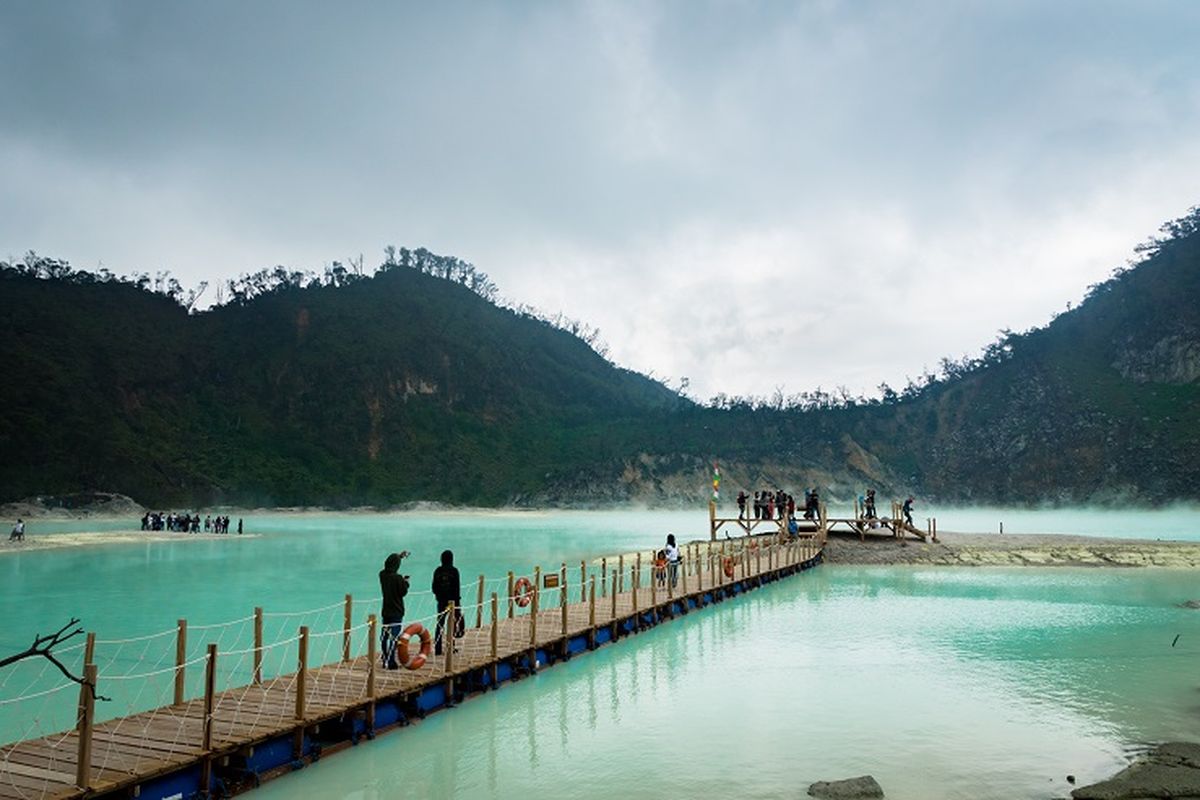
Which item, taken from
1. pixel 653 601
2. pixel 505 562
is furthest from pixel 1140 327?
pixel 653 601

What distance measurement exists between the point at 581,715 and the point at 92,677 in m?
8.19

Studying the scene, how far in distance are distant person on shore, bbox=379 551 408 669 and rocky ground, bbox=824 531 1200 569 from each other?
3135cm

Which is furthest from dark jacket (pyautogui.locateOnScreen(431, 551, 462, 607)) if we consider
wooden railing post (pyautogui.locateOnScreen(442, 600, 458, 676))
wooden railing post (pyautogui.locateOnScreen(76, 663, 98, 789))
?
wooden railing post (pyautogui.locateOnScreen(76, 663, 98, 789))

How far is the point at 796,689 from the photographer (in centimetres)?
1586

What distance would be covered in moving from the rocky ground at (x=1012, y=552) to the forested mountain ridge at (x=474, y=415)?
181 feet

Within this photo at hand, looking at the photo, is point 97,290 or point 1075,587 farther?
point 97,290

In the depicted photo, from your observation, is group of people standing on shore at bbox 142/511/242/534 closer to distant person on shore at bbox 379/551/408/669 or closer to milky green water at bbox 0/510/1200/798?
milky green water at bbox 0/510/1200/798

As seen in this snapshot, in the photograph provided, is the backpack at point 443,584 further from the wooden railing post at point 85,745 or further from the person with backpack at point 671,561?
the person with backpack at point 671,561

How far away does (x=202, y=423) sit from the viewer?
11162cm

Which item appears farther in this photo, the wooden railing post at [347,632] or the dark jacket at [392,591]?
the dark jacket at [392,591]

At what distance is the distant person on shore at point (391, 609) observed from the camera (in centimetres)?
1355

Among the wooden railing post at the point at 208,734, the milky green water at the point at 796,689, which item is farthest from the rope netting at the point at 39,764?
the milky green water at the point at 796,689

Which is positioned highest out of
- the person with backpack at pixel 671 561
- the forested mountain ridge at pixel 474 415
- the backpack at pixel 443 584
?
the forested mountain ridge at pixel 474 415

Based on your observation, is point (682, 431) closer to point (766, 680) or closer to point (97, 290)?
point (97, 290)
